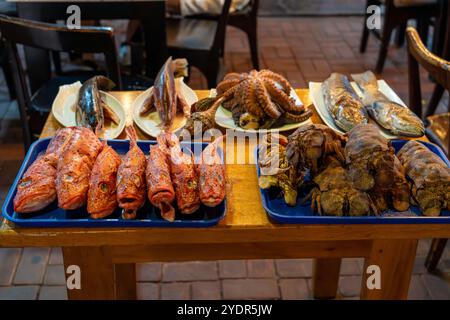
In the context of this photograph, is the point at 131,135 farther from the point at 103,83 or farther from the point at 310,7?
the point at 310,7

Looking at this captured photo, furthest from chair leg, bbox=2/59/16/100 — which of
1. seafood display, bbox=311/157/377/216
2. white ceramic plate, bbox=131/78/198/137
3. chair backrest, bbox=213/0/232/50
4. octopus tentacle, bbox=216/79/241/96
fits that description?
seafood display, bbox=311/157/377/216

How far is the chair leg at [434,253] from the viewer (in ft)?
7.54

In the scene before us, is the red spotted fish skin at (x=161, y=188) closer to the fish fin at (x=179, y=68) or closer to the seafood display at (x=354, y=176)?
the seafood display at (x=354, y=176)

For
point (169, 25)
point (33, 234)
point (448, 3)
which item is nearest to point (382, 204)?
point (33, 234)

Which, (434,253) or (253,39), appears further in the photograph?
(253,39)

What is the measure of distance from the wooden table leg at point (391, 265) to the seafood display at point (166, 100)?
30.7 inches

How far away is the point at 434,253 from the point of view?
2.34 m

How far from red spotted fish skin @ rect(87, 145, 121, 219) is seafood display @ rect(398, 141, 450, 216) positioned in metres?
0.80

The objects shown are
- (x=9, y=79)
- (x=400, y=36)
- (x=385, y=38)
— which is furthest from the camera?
(x=400, y=36)

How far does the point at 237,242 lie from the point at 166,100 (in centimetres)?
61

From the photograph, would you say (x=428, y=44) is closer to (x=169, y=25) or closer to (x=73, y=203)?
(x=169, y=25)

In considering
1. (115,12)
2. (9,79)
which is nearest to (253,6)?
(115,12)

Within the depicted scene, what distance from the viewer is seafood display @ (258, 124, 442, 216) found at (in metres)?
1.29

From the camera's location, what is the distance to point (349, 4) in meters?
5.50
